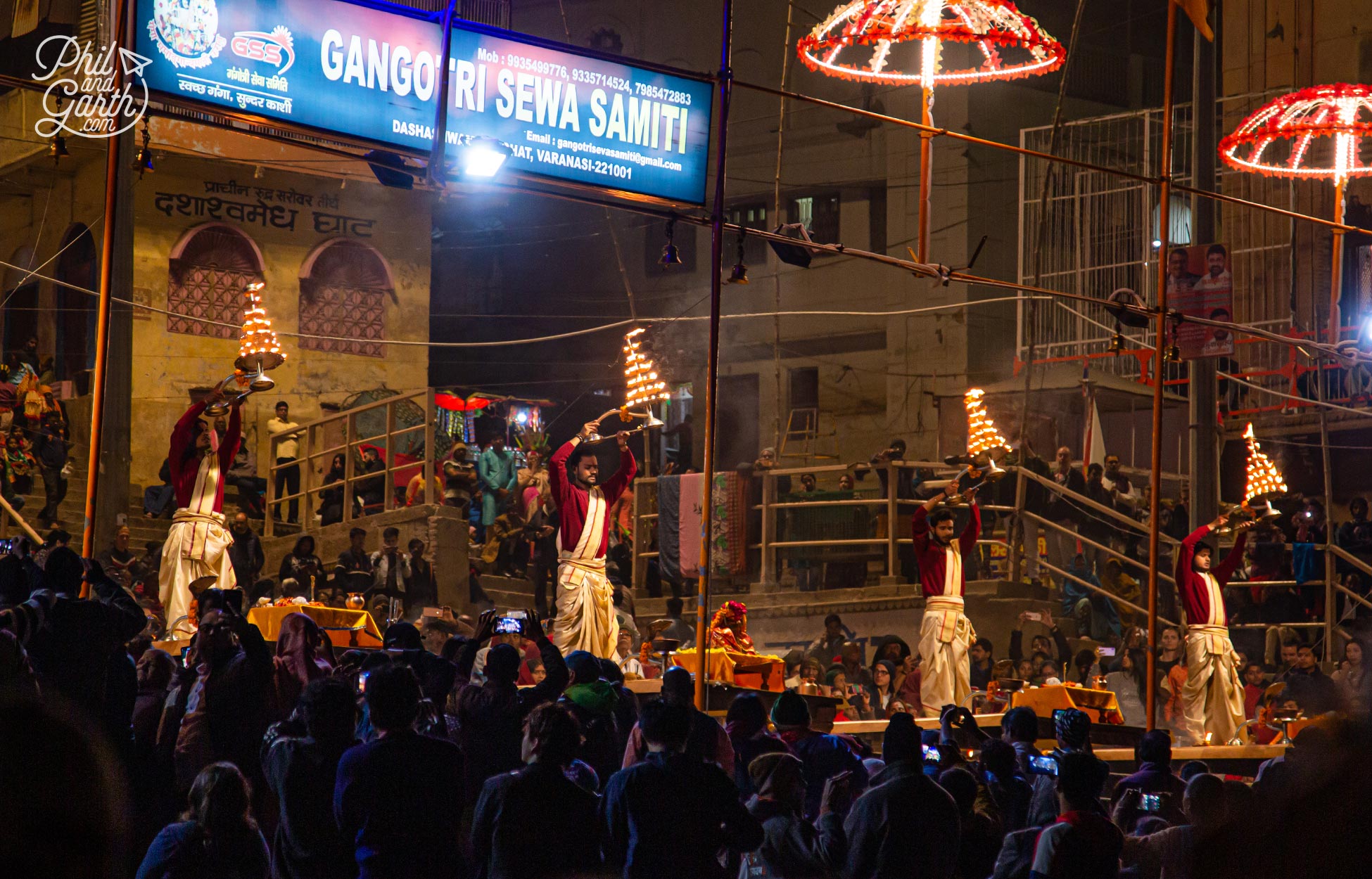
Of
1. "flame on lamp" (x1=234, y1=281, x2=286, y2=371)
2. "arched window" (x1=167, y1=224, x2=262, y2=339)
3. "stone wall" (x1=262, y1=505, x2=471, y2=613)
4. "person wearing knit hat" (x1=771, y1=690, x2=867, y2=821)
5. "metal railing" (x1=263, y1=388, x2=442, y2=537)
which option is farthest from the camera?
"arched window" (x1=167, y1=224, x2=262, y2=339)

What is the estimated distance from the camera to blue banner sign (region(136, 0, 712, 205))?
834 cm

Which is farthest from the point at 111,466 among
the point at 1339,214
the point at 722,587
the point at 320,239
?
the point at 1339,214

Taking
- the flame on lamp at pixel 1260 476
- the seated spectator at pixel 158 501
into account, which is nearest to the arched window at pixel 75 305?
the seated spectator at pixel 158 501

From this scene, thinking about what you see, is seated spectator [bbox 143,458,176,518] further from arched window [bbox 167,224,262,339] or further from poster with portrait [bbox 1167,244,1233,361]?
poster with portrait [bbox 1167,244,1233,361]

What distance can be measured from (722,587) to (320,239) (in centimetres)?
806

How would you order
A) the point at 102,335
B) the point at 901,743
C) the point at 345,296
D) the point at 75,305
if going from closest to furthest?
the point at 901,743, the point at 102,335, the point at 75,305, the point at 345,296

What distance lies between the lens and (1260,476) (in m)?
19.1

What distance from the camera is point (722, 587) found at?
20.4 meters

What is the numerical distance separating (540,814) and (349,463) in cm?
1490

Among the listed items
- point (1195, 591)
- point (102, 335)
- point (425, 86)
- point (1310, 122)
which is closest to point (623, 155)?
point (425, 86)

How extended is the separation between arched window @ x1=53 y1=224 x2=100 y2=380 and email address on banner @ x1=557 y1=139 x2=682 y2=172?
45.5 ft

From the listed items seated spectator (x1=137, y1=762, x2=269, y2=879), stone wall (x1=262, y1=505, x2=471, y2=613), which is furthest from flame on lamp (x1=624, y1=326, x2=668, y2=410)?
seated spectator (x1=137, y1=762, x2=269, y2=879)

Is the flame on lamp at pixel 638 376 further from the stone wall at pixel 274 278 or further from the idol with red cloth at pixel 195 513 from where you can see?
the idol with red cloth at pixel 195 513

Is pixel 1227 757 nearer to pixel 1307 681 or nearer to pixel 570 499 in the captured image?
pixel 1307 681
